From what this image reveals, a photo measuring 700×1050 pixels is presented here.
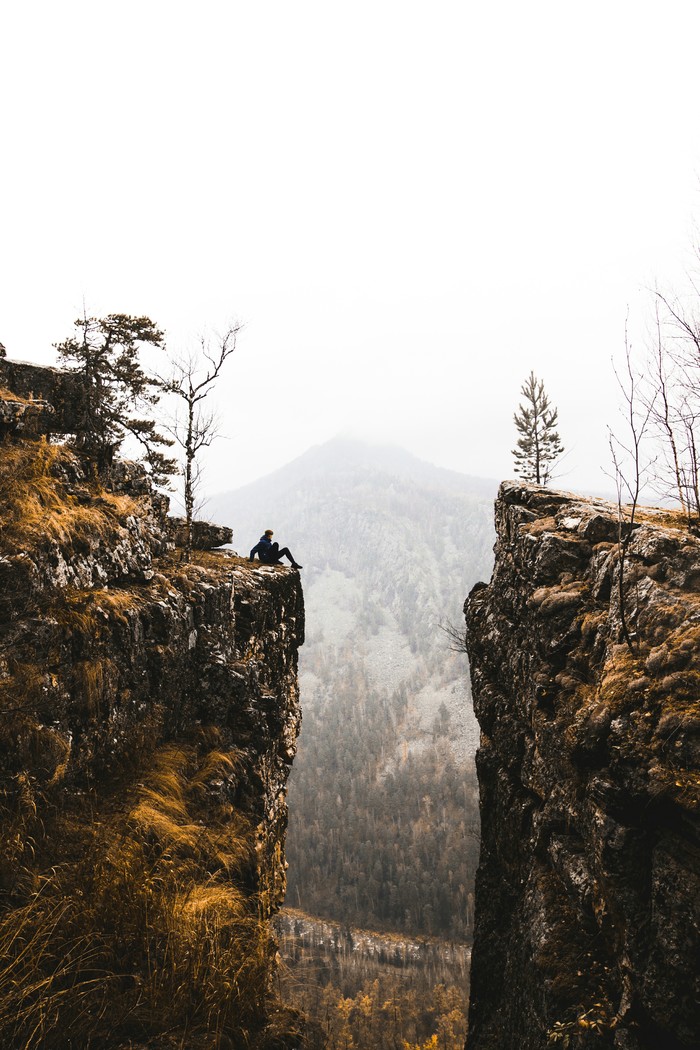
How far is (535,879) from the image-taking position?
7.72 metres

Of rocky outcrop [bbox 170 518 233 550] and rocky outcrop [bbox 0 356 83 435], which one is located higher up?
rocky outcrop [bbox 0 356 83 435]

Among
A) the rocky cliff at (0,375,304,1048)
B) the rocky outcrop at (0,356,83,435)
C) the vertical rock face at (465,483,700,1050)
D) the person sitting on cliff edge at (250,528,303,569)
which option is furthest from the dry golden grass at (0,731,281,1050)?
the person sitting on cliff edge at (250,528,303,569)

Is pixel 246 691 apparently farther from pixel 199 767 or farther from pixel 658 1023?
pixel 658 1023

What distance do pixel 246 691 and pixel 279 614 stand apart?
298cm

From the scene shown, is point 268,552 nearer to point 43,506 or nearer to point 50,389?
point 50,389

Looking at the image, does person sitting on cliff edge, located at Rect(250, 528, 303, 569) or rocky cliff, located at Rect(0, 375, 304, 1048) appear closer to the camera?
rocky cliff, located at Rect(0, 375, 304, 1048)

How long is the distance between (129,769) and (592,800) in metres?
6.21

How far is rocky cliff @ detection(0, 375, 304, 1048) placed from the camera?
3.70 metres

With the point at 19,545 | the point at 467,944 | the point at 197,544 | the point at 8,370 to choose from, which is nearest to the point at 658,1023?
the point at 19,545

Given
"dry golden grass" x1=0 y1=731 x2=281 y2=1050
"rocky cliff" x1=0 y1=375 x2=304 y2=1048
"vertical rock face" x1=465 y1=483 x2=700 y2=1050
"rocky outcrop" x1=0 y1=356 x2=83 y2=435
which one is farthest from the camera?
"rocky outcrop" x1=0 y1=356 x2=83 y2=435

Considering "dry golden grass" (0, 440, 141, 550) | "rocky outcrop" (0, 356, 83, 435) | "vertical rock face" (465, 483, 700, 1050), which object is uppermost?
"rocky outcrop" (0, 356, 83, 435)

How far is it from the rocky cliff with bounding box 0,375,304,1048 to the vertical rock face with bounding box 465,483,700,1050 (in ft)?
12.6

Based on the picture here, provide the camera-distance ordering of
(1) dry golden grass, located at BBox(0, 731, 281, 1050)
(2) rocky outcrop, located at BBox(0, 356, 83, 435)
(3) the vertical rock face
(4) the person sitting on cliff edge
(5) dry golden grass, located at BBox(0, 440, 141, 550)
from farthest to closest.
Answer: (4) the person sitting on cliff edge < (2) rocky outcrop, located at BBox(0, 356, 83, 435) < (5) dry golden grass, located at BBox(0, 440, 141, 550) < (3) the vertical rock face < (1) dry golden grass, located at BBox(0, 731, 281, 1050)

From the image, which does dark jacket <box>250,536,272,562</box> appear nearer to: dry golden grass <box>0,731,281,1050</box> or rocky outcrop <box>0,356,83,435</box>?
rocky outcrop <box>0,356,83,435</box>
